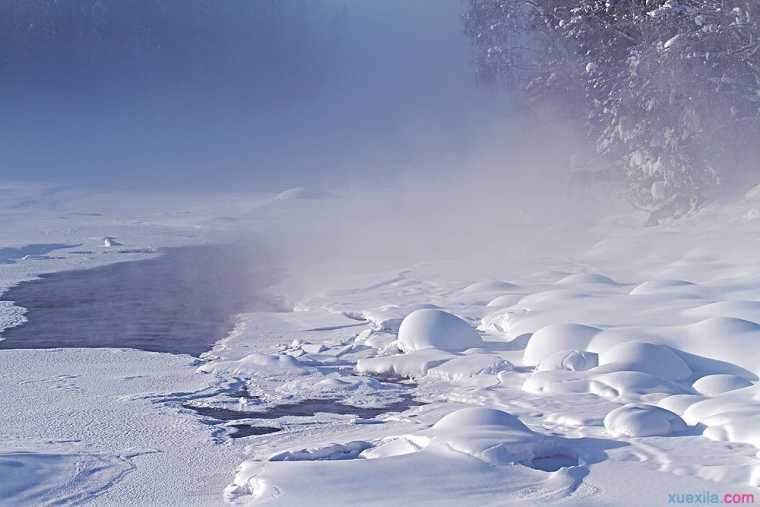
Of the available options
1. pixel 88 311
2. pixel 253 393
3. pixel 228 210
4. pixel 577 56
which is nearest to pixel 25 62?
pixel 228 210

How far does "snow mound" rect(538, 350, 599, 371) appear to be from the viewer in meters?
7.92

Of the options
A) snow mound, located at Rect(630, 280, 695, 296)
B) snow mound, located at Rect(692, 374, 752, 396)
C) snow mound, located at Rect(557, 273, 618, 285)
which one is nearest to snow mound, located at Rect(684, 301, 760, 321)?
snow mound, located at Rect(630, 280, 695, 296)

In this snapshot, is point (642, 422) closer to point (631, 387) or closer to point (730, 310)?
point (631, 387)

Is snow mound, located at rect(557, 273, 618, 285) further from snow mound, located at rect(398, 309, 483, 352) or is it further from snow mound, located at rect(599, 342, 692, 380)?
snow mound, located at rect(599, 342, 692, 380)

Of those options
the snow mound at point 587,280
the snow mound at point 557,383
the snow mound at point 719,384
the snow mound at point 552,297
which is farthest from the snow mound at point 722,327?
the snow mound at point 587,280

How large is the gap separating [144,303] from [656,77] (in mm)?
9552

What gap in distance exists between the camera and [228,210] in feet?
106

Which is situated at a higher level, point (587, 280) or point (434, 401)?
point (587, 280)

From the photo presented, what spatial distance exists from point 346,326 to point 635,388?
4.56 m

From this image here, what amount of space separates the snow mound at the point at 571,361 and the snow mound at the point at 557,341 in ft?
0.54

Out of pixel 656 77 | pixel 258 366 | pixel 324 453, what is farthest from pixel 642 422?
pixel 656 77

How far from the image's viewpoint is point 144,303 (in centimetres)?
1367

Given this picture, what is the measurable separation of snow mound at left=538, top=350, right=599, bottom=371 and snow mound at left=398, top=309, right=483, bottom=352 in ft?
4.10

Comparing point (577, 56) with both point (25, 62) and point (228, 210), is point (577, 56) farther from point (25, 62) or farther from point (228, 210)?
point (25, 62)
